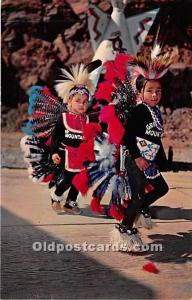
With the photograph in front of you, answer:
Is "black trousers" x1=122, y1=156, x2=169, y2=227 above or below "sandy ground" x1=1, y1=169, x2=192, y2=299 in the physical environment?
above

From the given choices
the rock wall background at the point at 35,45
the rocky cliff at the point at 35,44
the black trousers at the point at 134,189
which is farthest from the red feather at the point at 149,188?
the rocky cliff at the point at 35,44

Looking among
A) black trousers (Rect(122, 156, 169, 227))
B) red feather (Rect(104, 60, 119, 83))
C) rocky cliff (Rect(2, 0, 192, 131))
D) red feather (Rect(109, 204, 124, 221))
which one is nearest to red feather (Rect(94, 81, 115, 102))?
red feather (Rect(104, 60, 119, 83))

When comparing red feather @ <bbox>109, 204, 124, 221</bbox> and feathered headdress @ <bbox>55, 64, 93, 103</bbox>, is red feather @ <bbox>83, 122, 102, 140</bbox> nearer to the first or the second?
feathered headdress @ <bbox>55, 64, 93, 103</bbox>

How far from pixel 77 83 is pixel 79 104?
5.4 inches

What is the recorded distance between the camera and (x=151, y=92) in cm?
301

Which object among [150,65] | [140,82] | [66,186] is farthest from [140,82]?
[66,186]

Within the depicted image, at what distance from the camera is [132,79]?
10.00ft

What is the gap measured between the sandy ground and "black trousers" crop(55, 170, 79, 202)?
125mm

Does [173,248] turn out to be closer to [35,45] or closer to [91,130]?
[91,130]

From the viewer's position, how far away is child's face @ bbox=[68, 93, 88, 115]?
3.30 meters

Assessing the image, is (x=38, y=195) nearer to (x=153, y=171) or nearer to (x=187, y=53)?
(x=153, y=171)

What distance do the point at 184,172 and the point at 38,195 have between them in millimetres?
1117

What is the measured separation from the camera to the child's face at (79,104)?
10.8 ft

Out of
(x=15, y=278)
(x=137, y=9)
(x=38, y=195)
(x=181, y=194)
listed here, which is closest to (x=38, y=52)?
(x=137, y=9)
